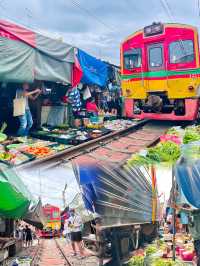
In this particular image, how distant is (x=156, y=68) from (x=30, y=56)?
11.4ft

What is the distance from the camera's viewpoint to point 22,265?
554 centimetres

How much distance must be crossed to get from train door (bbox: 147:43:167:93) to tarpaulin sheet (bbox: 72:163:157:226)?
5373 millimetres

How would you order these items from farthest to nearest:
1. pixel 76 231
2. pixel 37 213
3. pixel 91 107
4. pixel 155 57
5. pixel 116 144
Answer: pixel 91 107
pixel 155 57
pixel 116 144
pixel 37 213
pixel 76 231

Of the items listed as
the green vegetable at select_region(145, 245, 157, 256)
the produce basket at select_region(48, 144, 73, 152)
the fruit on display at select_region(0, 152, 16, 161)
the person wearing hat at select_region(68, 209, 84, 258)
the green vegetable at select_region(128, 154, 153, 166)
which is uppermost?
the produce basket at select_region(48, 144, 73, 152)

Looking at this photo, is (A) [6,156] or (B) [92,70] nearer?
(A) [6,156]

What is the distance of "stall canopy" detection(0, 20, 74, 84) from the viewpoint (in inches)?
277

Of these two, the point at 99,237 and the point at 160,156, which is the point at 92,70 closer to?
the point at 160,156

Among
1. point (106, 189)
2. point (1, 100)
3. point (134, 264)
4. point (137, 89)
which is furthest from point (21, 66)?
point (134, 264)

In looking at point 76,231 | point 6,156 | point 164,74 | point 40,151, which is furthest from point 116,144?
point 164,74

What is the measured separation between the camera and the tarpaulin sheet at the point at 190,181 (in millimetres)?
3557

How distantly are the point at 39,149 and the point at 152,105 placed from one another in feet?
12.7

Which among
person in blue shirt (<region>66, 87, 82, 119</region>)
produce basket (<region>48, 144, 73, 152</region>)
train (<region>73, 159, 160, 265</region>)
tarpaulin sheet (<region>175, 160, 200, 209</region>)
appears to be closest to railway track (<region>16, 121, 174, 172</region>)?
produce basket (<region>48, 144, 73, 152</region>)

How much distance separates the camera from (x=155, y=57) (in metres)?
9.11

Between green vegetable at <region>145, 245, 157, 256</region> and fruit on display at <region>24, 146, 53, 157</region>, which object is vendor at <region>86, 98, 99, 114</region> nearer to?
fruit on display at <region>24, 146, 53, 157</region>
